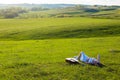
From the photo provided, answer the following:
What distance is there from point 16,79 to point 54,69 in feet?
14.5

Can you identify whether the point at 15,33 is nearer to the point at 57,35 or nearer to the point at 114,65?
the point at 57,35

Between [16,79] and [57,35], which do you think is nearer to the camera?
[16,79]

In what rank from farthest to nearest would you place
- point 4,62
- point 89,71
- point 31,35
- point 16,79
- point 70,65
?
point 31,35 → point 4,62 → point 70,65 → point 89,71 → point 16,79

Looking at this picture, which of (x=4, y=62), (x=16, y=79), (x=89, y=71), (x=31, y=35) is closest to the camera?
(x=16, y=79)

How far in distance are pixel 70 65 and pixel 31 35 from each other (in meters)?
35.8

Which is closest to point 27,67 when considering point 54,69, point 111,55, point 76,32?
point 54,69

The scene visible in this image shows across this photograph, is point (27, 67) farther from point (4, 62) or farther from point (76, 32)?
point (76, 32)

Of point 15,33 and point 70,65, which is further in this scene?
point 15,33

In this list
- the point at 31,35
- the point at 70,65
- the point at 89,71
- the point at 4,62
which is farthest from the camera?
the point at 31,35

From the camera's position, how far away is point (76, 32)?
64.0 m

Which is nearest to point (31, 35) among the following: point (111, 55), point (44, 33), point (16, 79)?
point (44, 33)

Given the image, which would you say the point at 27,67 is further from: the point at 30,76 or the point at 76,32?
the point at 76,32

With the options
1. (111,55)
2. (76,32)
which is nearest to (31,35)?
(76,32)

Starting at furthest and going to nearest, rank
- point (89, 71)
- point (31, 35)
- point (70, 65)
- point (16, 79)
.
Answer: point (31, 35), point (70, 65), point (89, 71), point (16, 79)
